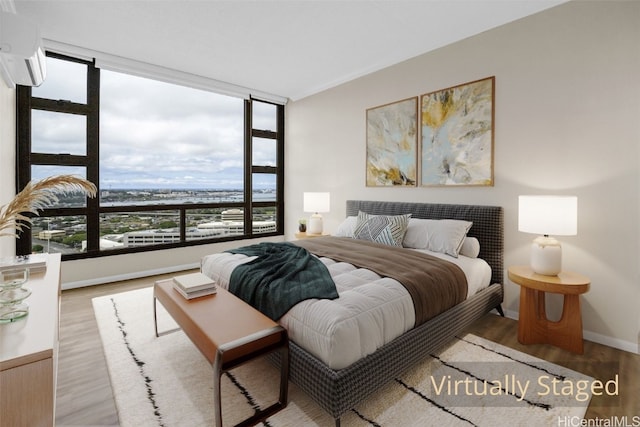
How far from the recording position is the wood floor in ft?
5.45

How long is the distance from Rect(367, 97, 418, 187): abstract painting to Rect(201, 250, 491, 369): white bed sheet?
79.3 inches

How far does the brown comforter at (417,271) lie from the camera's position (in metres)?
2.04

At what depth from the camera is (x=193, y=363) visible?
6.91 ft

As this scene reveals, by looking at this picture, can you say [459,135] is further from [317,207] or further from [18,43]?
[18,43]

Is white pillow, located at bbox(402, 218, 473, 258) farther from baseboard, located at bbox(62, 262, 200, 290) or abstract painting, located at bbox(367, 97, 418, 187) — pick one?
baseboard, located at bbox(62, 262, 200, 290)

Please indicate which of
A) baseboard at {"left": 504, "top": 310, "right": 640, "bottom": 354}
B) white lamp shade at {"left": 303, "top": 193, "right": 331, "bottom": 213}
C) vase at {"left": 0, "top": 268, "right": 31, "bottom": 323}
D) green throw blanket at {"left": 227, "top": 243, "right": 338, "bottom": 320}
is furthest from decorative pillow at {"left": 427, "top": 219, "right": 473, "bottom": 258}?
vase at {"left": 0, "top": 268, "right": 31, "bottom": 323}

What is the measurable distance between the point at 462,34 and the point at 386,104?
43.5 inches

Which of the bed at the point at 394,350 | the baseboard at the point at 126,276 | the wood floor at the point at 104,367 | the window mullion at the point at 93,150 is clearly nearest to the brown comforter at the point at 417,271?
the bed at the point at 394,350

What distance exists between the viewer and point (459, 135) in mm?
3285

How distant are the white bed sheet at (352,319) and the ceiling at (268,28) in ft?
8.06

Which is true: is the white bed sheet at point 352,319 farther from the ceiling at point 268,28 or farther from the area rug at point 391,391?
the ceiling at point 268,28

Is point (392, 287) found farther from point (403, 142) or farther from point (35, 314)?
point (403, 142)

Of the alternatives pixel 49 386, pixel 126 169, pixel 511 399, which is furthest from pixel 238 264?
pixel 126 169

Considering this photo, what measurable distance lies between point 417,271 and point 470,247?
1018 millimetres
